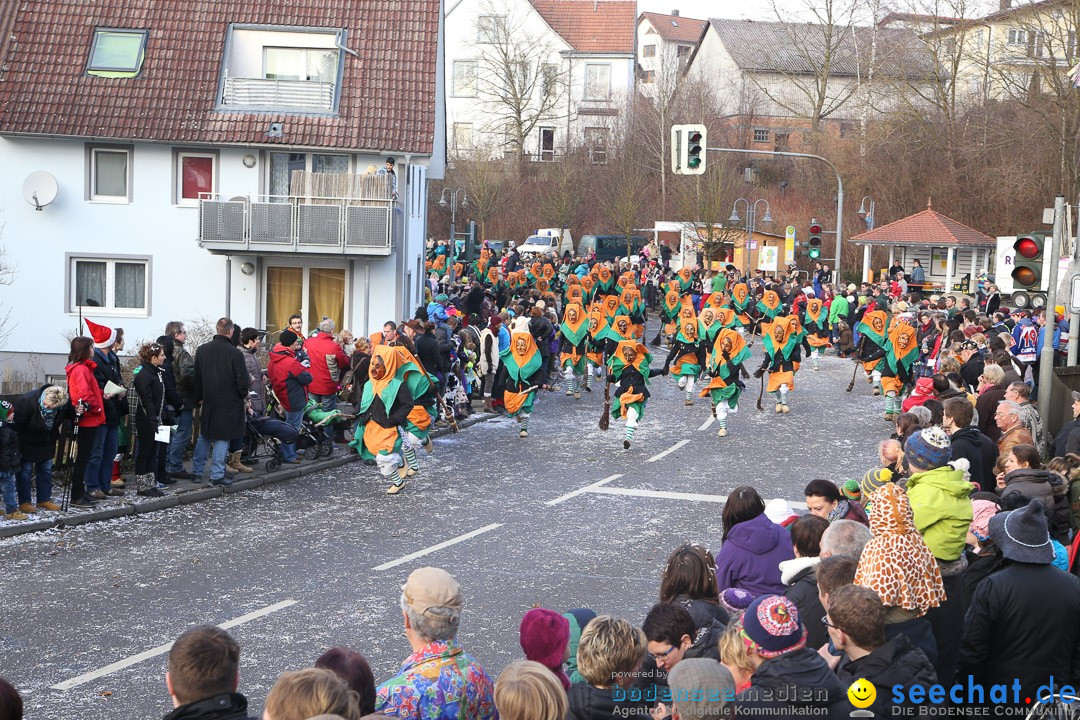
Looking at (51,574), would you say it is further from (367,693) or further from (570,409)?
(570,409)

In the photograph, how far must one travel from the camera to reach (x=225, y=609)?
9844 millimetres

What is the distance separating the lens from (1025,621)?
20.3 ft

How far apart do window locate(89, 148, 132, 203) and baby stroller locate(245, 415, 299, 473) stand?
14.7 meters

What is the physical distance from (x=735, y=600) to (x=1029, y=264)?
28.8 feet

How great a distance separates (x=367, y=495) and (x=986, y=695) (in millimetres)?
9356

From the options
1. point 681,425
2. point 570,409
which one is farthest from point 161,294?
point 681,425

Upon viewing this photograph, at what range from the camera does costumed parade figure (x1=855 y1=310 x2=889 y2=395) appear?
21.6 m

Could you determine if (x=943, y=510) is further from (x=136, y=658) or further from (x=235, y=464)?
(x=235, y=464)

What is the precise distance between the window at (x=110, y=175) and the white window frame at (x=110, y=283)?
1.29 m

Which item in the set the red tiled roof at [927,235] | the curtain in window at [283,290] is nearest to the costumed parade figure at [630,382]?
the curtain in window at [283,290]

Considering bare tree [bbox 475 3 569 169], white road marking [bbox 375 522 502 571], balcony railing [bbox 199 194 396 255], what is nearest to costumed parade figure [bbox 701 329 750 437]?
white road marking [bbox 375 522 502 571]

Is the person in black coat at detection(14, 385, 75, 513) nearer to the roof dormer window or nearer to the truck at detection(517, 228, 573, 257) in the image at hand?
the roof dormer window

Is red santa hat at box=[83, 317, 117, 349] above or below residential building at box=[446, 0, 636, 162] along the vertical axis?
below

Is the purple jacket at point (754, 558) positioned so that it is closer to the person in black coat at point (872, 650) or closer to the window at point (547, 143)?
the person in black coat at point (872, 650)
